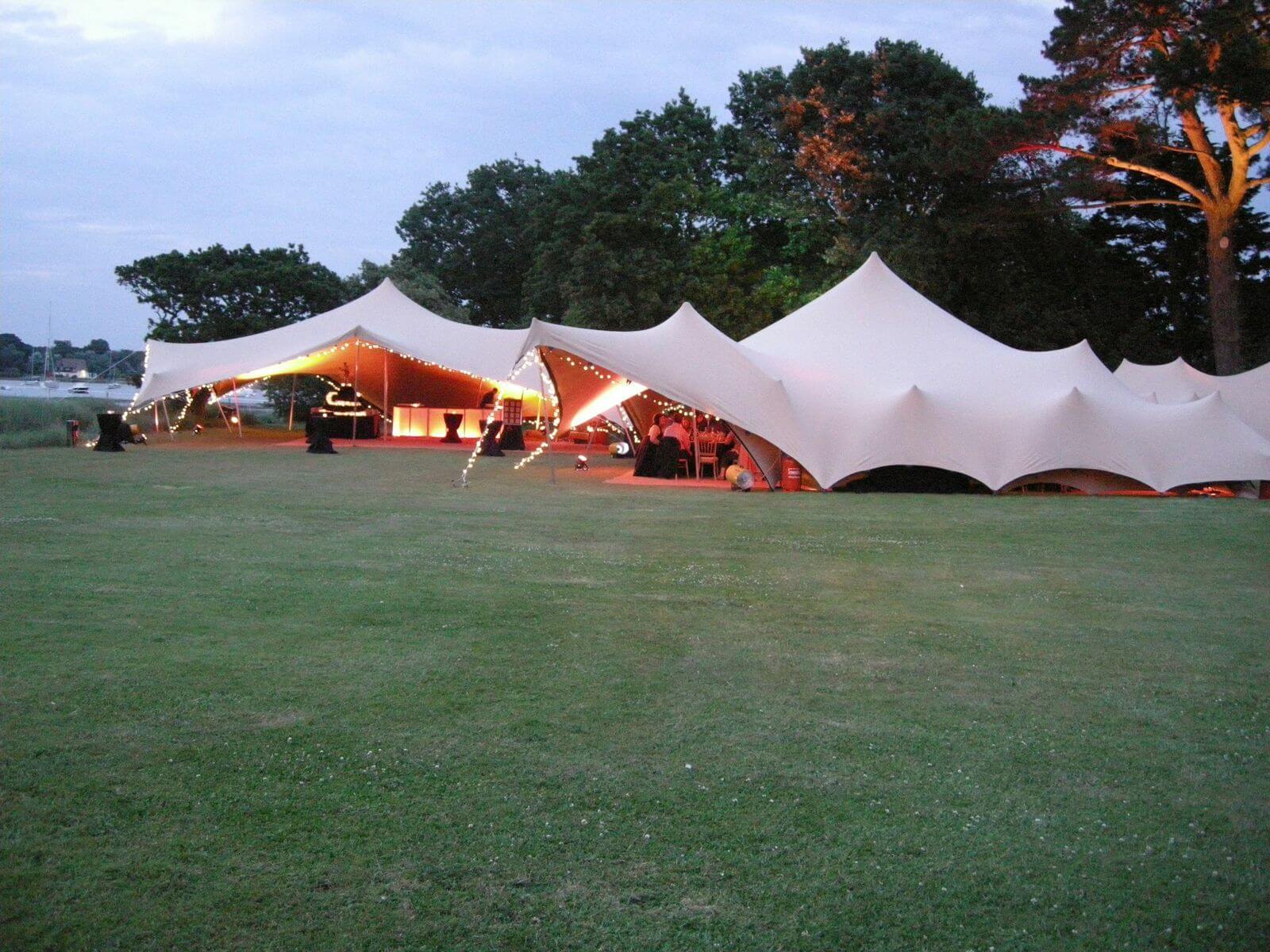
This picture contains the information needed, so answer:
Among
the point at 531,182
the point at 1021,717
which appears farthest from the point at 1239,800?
the point at 531,182

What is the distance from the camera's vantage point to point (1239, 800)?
356 centimetres

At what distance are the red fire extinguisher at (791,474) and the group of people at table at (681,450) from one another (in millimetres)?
1246

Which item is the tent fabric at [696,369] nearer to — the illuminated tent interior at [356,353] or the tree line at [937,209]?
the illuminated tent interior at [356,353]

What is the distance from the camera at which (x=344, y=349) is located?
25031 mm

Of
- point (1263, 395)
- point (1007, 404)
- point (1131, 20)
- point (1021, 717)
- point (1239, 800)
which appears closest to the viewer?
point (1239, 800)

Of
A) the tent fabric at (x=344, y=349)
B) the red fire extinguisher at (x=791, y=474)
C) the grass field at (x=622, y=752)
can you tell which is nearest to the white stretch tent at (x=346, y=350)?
the tent fabric at (x=344, y=349)

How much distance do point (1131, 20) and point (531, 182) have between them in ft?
110

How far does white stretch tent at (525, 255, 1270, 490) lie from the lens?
14.6 meters

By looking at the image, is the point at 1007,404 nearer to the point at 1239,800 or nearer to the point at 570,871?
the point at 1239,800

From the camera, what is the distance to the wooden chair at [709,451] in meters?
16.7

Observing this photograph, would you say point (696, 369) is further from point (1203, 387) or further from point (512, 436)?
point (1203, 387)

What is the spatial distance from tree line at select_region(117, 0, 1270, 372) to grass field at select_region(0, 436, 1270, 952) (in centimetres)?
1717

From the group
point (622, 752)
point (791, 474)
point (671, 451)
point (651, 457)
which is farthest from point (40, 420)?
point (622, 752)

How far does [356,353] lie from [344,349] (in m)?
2.48
